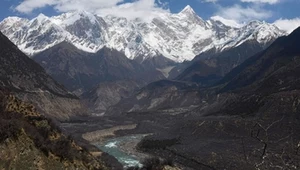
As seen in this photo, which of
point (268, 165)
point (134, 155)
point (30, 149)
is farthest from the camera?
point (134, 155)

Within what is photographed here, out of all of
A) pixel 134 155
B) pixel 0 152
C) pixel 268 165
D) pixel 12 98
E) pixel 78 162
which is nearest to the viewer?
pixel 0 152

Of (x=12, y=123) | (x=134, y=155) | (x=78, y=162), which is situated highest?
(x=12, y=123)

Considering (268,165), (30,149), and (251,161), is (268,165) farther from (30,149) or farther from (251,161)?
(30,149)

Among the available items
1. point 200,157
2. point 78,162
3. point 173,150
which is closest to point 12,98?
point 78,162

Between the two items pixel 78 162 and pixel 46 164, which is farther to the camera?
pixel 78 162

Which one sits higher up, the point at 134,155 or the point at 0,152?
the point at 0,152

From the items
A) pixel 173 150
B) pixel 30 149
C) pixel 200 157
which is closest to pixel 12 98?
pixel 30 149

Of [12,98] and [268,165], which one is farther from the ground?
[12,98]

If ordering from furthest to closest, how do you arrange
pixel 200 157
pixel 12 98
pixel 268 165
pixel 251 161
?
pixel 200 157, pixel 251 161, pixel 268 165, pixel 12 98

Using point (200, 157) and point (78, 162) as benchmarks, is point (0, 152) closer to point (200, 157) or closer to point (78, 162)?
point (78, 162)
